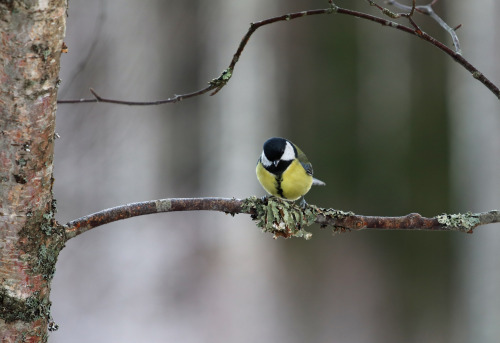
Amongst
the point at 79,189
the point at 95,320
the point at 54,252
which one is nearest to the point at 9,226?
the point at 54,252

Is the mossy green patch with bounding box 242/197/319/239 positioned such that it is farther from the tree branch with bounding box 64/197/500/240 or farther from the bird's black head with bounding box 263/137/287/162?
the bird's black head with bounding box 263/137/287/162

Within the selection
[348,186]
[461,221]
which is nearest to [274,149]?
[461,221]

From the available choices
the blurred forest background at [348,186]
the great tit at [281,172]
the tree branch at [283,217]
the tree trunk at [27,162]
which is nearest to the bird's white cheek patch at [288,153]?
the great tit at [281,172]

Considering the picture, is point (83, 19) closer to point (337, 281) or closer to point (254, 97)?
point (254, 97)

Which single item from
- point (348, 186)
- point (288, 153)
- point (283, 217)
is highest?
point (348, 186)

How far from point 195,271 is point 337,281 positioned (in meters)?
1.05

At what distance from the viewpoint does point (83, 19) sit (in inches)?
146

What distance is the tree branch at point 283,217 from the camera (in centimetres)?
100

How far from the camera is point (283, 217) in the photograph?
1229 millimetres

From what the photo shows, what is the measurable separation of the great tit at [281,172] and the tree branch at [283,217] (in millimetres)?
721

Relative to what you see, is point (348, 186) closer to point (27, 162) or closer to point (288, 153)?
point (288, 153)

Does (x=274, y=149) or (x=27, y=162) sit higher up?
(x=274, y=149)

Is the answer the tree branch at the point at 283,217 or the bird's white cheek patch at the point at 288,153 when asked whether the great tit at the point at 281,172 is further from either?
the tree branch at the point at 283,217

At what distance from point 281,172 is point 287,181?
4 cm
